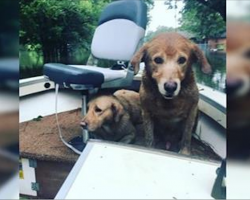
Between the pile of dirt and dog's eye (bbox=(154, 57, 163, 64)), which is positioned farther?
the pile of dirt

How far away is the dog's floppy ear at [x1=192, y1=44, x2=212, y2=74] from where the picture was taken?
4.37ft

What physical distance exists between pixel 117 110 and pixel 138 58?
0.26 meters

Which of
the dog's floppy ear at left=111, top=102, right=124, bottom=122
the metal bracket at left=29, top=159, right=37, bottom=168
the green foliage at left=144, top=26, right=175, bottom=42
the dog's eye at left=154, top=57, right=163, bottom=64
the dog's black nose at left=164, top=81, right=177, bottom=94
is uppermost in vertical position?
the green foliage at left=144, top=26, right=175, bottom=42

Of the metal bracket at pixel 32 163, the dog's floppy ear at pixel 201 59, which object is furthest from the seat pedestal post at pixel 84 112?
the dog's floppy ear at pixel 201 59

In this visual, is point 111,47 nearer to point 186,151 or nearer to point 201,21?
point 201,21

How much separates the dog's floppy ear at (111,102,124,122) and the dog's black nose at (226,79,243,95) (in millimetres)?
470

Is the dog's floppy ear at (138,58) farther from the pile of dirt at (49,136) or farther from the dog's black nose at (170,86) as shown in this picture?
the pile of dirt at (49,136)

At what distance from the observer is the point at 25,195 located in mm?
1474

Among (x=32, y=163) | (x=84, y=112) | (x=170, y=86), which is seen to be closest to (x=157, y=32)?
(x=170, y=86)

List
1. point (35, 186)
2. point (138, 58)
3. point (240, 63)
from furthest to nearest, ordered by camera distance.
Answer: point (35, 186), point (138, 58), point (240, 63)

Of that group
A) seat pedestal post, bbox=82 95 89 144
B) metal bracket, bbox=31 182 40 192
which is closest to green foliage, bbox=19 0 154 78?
seat pedestal post, bbox=82 95 89 144

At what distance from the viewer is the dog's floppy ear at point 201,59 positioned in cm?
133

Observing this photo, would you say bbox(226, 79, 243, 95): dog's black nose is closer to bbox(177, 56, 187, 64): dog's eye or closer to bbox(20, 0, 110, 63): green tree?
bbox(177, 56, 187, 64): dog's eye

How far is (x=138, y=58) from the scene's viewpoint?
4.53 ft
